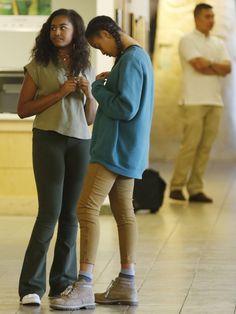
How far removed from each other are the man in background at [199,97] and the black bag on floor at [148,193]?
850 millimetres

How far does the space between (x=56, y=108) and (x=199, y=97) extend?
4.81 meters

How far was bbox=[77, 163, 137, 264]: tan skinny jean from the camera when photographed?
5457 mm

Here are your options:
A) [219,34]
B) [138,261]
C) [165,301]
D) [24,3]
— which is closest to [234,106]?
[219,34]

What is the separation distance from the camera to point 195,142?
10312 millimetres

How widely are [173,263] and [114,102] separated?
1962 mm

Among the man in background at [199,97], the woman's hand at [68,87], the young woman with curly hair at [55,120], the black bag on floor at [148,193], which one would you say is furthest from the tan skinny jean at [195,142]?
the woman's hand at [68,87]

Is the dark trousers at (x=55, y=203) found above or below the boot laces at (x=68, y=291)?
above

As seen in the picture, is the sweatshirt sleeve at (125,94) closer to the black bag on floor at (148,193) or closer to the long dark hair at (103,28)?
the long dark hair at (103,28)

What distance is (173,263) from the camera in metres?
7.05

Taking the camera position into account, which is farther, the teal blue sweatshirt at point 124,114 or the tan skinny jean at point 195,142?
the tan skinny jean at point 195,142

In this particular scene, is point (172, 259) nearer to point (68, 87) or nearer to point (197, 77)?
point (68, 87)

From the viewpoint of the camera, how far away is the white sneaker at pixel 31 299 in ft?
18.4

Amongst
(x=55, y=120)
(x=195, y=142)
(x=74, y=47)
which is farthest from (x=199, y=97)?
(x=55, y=120)

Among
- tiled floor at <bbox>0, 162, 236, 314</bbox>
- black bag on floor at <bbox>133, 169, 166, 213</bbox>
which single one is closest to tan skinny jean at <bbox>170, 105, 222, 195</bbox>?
tiled floor at <bbox>0, 162, 236, 314</bbox>
